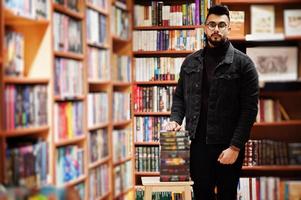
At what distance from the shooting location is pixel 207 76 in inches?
122

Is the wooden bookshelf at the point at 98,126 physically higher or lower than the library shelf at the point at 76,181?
higher

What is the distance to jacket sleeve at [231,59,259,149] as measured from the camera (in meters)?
2.98

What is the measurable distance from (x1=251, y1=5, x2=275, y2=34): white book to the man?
70cm

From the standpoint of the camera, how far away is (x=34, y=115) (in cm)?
244

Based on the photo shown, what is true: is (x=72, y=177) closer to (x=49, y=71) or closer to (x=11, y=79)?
(x=49, y=71)

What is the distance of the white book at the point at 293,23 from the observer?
365 cm

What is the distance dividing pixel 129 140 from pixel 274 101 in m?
1.13

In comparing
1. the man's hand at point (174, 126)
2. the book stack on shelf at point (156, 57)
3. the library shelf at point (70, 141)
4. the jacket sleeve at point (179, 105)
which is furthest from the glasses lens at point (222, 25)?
the book stack on shelf at point (156, 57)

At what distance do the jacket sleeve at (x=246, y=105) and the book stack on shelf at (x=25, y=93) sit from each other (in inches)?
41.5

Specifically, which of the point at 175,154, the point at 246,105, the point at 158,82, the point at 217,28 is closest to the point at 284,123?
the point at 246,105

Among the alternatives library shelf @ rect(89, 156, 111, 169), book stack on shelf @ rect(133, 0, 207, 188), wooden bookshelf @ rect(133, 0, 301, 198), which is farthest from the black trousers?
book stack on shelf @ rect(133, 0, 207, 188)

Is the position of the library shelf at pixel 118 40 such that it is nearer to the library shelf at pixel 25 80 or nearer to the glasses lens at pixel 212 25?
the glasses lens at pixel 212 25

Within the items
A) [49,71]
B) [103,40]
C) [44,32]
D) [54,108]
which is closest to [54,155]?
[54,108]

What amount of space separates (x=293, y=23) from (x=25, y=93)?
2.04 metres
